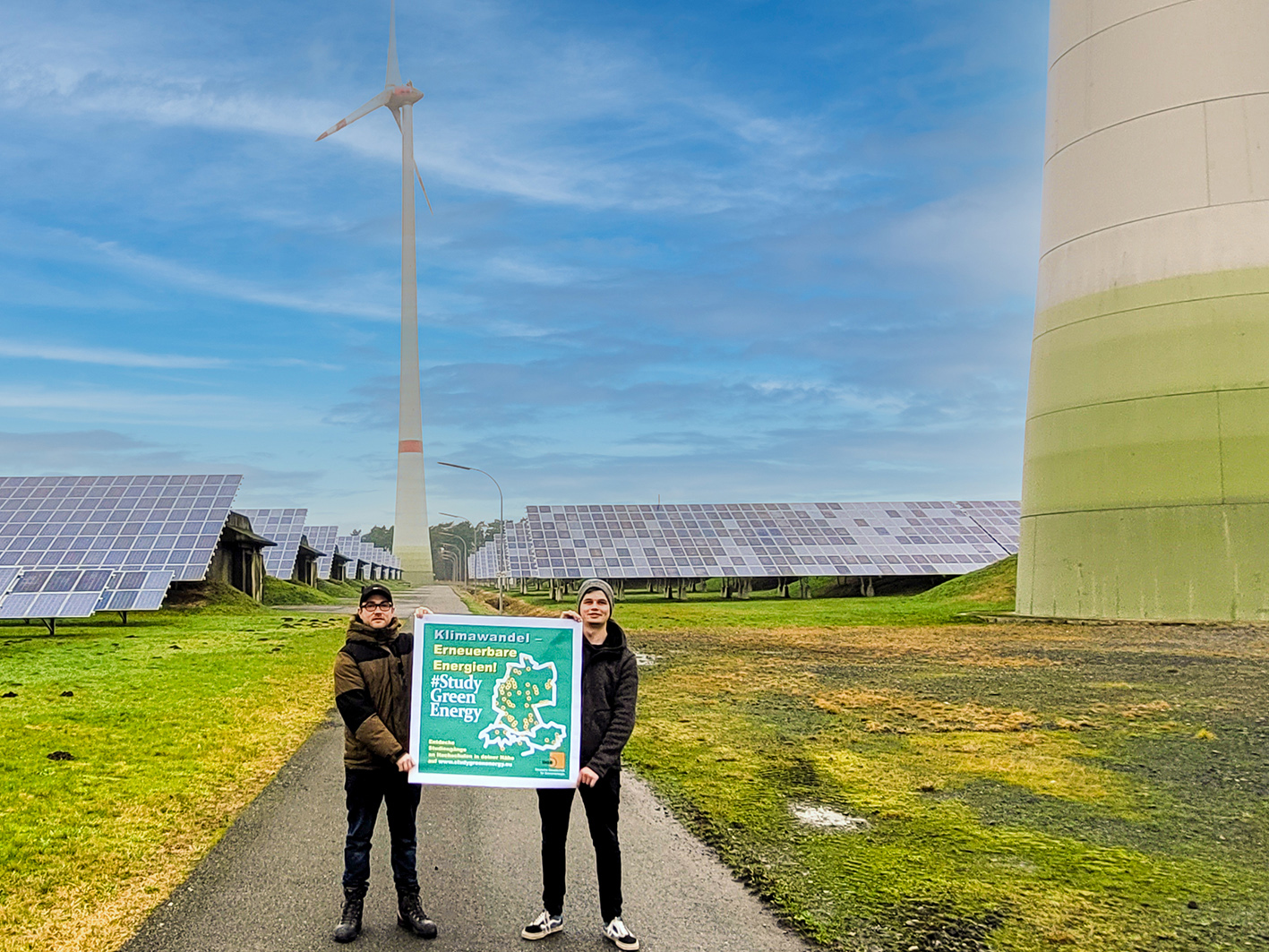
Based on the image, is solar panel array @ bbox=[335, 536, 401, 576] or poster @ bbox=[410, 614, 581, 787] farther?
solar panel array @ bbox=[335, 536, 401, 576]

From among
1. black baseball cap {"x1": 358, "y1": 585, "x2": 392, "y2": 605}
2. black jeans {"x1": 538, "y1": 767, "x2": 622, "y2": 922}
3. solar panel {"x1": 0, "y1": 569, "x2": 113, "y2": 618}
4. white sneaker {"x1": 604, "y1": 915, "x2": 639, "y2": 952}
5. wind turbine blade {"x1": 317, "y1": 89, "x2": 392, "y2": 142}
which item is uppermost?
wind turbine blade {"x1": 317, "y1": 89, "x2": 392, "y2": 142}

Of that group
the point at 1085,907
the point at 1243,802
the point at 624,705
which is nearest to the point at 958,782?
the point at 1243,802

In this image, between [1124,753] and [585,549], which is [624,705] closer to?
[1124,753]

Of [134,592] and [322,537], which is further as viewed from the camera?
[322,537]

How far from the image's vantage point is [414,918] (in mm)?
6215

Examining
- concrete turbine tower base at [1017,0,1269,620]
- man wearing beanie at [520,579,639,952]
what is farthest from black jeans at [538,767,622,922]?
concrete turbine tower base at [1017,0,1269,620]

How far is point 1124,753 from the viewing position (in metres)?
11.6

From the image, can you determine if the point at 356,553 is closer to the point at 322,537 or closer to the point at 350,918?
the point at 322,537

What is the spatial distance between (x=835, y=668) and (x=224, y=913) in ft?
50.6

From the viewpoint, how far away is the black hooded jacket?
6.26 meters

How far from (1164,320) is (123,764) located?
96.7 ft

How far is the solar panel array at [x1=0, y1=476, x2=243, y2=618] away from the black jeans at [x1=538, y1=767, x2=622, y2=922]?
25.5 meters

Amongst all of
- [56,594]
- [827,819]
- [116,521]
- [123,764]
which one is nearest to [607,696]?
[827,819]

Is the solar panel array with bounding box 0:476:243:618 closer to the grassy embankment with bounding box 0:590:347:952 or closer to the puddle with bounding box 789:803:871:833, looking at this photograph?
the grassy embankment with bounding box 0:590:347:952
